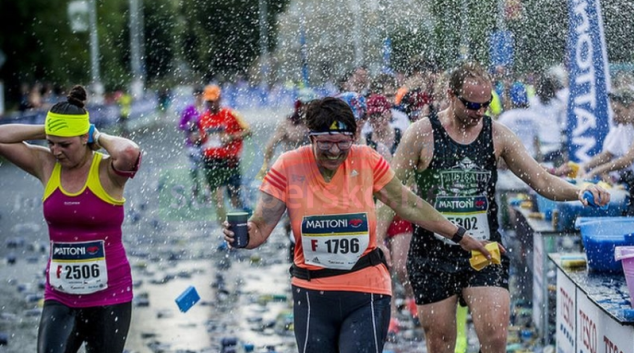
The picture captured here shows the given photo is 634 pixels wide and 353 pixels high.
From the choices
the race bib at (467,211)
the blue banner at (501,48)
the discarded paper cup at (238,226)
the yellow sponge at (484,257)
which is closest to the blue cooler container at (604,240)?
the race bib at (467,211)

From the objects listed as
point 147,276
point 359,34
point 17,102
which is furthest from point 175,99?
point 147,276

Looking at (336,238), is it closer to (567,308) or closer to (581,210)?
(567,308)

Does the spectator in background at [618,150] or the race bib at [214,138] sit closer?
the spectator in background at [618,150]

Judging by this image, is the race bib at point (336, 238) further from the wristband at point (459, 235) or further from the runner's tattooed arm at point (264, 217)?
the wristband at point (459, 235)

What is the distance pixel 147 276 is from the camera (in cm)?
1034

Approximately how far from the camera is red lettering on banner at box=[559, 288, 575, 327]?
6500 mm

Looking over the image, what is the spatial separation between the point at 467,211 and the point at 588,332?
0.95 m

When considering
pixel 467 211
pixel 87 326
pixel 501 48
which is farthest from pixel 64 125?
pixel 501 48

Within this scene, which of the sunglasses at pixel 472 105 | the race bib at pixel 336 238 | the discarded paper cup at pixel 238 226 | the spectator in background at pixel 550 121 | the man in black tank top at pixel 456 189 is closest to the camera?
the discarded paper cup at pixel 238 226

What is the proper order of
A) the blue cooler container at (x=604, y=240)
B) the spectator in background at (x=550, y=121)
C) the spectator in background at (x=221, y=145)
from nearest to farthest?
the blue cooler container at (x=604, y=240) < the spectator in background at (x=550, y=121) < the spectator in background at (x=221, y=145)

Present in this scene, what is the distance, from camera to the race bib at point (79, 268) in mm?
5262

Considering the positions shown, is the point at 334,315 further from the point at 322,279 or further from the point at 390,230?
the point at 390,230

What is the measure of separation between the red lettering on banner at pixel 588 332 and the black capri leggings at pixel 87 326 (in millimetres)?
2432

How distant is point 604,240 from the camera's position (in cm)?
620
